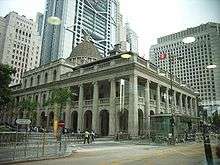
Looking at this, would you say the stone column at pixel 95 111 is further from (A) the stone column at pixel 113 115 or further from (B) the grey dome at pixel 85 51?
(B) the grey dome at pixel 85 51

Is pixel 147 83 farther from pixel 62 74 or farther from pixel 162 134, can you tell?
pixel 62 74

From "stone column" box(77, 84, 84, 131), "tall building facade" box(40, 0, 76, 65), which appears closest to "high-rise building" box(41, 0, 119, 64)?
"tall building facade" box(40, 0, 76, 65)

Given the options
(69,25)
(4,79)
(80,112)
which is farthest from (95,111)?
(69,25)

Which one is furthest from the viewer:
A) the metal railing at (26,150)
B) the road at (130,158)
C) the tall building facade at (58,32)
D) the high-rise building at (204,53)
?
the tall building facade at (58,32)

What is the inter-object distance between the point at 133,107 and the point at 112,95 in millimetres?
4556

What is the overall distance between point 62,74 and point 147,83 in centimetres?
1823

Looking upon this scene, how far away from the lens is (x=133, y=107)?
33812mm

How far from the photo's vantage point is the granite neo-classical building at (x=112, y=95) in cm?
3466

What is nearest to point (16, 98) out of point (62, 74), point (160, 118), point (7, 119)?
point (7, 119)

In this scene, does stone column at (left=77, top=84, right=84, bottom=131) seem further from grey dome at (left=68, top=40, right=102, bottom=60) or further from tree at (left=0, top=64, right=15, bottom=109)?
grey dome at (left=68, top=40, right=102, bottom=60)

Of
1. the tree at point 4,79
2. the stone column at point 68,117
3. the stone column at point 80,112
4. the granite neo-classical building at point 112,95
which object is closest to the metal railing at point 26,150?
the tree at point 4,79

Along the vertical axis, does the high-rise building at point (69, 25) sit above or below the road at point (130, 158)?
above

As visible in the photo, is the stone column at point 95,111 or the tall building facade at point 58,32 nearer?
the stone column at point 95,111

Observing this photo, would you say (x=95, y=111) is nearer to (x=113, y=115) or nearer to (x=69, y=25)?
(x=113, y=115)
